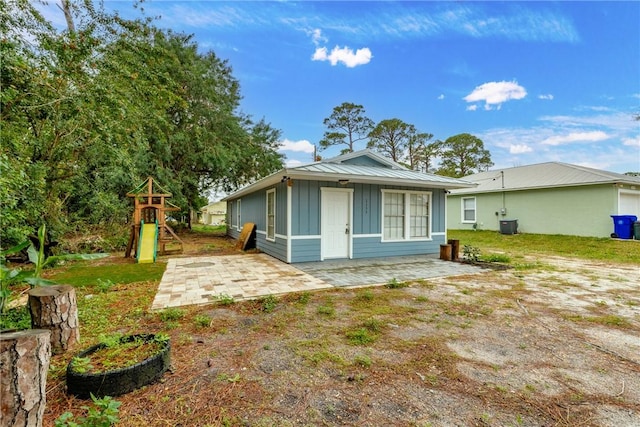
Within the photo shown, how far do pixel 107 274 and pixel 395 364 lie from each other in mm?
6002

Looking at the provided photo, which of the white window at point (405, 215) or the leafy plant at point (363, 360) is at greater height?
the white window at point (405, 215)

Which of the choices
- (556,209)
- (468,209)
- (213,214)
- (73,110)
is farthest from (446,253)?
(213,214)

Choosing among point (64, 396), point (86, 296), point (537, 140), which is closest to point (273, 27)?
point (86, 296)

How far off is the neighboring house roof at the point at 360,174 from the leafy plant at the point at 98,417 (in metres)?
5.06

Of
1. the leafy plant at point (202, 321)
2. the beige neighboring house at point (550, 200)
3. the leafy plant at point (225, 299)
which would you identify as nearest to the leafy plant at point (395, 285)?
the leafy plant at point (225, 299)

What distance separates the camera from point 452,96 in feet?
48.6

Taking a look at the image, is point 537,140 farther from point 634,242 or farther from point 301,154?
point 301,154

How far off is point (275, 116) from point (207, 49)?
5022 millimetres

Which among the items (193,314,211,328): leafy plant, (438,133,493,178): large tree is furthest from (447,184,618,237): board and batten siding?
(193,314,211,328): leafy plant

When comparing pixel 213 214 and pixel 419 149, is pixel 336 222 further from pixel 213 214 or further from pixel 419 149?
pixel 213 214

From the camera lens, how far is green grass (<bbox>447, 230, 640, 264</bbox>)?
8607 mm

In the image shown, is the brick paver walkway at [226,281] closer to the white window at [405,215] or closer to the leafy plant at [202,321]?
the leafy plant at [202,321]

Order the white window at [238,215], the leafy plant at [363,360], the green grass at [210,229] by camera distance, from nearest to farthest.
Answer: the leafy plant at [363,360]
the white window at [238,215]
the green grass at [210,229]

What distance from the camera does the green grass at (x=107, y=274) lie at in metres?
5.17
